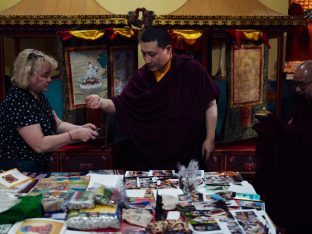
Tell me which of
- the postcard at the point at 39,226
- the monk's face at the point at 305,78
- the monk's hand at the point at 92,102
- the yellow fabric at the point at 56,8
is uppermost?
the yellow fabric at the point at 56,8

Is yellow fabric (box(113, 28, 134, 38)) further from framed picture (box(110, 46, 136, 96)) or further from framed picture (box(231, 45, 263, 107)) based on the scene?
framed picture (box(231, 45, 263, 107))

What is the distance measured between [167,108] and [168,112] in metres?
0.03

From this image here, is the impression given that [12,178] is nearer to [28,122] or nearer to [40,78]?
[28,122]

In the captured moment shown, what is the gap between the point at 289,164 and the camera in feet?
8.30

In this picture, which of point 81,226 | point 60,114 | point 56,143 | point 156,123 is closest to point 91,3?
point 60,114

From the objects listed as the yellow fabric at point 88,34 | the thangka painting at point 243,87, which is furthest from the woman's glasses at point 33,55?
the thangka painting at point 243,87

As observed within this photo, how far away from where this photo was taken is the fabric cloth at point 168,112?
2.87 meters

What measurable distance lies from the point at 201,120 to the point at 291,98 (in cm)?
180

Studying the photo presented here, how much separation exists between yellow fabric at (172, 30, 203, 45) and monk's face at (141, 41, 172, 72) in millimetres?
765

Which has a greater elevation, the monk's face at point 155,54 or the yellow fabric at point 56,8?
the yellow fabric at point 56,8

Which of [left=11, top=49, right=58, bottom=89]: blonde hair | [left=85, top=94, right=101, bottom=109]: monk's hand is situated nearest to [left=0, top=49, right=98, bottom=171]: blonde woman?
[left=11, top=49, right=58, bottom=89]: blonde hair

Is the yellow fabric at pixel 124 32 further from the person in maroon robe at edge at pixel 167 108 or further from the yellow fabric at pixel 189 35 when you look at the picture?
the person in maroon robe at edge at pixel 167 108

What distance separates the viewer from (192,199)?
1.89 m

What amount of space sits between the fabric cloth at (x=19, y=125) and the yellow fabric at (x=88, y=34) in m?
1.18
